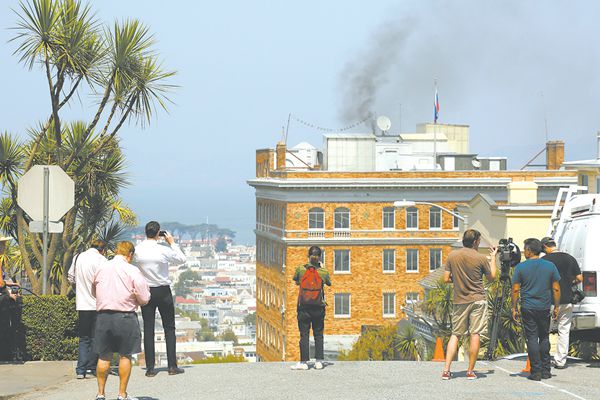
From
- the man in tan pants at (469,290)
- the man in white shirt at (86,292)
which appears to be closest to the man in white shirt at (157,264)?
the man in white shirt at (86,292)

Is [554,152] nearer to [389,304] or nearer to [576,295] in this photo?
[389,304]

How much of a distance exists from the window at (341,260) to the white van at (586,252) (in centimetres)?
7621

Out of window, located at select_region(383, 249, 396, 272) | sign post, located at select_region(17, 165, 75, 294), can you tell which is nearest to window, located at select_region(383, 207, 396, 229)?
window, located at select_region(383, 249, 396, 272)

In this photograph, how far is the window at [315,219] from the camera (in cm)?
9581

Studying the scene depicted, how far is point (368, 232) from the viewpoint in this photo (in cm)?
9594

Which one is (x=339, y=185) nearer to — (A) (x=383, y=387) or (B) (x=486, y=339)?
(B) (x=486, y=339)

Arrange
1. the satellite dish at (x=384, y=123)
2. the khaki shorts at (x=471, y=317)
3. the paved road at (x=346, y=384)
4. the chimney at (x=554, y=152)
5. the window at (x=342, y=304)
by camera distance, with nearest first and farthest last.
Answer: the paved road at (x=346, y=384) < the khaki shorts at (x=471, y=317) < the window at (x=342, y=304) < the chimney at (x=554, y=152) < the satellite dish at (x=384, y=123)

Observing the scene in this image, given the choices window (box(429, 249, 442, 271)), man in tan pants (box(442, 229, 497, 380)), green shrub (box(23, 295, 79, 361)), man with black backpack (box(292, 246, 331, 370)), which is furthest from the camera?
window (box(429, 249, 442, 271))

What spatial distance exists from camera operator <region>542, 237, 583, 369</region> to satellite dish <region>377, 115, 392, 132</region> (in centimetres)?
9901

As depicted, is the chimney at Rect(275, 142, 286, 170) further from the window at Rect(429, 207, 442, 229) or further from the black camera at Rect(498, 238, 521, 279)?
the black camera at Rect(498, 238, 521, 279)

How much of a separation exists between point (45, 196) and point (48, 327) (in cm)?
184

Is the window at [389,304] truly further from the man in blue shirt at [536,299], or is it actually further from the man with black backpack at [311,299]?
the man in blue shirt at [536,299]

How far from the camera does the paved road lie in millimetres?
15859

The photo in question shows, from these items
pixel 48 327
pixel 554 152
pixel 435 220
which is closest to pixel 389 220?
pixel 435 220
